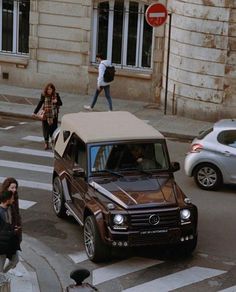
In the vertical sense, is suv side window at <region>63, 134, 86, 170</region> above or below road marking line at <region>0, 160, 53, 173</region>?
above

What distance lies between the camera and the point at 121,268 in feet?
38.8

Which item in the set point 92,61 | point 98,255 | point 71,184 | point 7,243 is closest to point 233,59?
point 92,61

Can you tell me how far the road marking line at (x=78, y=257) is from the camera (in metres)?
12.2

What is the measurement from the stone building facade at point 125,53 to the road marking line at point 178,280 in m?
11.0

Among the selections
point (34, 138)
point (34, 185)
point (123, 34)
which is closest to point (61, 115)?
A: point (34, 138)

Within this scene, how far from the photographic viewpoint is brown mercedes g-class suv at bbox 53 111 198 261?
11555 mm

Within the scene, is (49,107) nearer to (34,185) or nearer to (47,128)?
(47,128)

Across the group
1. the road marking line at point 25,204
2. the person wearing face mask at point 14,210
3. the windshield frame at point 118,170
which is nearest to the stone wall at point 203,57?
the road marking line at point 25,204

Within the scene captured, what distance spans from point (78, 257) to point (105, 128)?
94.4 inches

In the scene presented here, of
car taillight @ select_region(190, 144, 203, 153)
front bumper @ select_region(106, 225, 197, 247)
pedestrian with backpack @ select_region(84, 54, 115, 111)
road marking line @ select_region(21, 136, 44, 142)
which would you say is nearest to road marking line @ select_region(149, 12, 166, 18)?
pedestrian with backpack @ select_region(84, 54, 115, 111)

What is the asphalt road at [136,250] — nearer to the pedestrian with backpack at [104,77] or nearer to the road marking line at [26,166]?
the road marking line at [26,166]

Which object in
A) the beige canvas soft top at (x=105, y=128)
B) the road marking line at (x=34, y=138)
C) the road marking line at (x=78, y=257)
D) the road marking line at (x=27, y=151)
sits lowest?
the road marking line at (x=78, y=257)

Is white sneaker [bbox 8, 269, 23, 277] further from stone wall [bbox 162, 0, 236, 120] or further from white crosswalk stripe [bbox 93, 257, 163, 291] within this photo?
stone wall [bbox 162, 0, 236, 120]

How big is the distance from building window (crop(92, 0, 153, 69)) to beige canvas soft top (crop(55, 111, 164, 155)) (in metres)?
11.1
